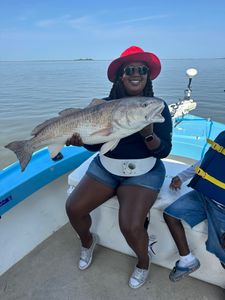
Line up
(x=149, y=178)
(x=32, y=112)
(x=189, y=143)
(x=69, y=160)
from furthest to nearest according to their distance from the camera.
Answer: (x=32, y=112)
(x=189, y=143)
(x=69, y=160)
(x=149, y=178)

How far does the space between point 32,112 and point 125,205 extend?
11767mm

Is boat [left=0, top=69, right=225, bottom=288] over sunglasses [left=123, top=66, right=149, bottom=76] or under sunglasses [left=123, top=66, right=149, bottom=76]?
under

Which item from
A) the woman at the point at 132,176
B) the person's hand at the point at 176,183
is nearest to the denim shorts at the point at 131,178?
the woman at the point at 132,176

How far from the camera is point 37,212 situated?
3.19 metres

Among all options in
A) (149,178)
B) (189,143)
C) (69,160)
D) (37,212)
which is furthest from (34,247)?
(189,143)

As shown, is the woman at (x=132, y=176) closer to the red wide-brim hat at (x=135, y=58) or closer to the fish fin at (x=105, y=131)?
the red wide-brim hat at (x=135, y=58)

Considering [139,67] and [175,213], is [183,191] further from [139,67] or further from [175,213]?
[139,67]

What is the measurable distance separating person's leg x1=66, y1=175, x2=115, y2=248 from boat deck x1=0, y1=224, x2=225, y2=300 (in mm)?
537

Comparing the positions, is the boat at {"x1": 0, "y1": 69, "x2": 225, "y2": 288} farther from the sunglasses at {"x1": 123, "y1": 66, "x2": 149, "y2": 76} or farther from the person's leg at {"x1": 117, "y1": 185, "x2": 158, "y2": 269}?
the sunglasses at {"x1": 123, "y1": 66, "x2": 149, "y2": 76}

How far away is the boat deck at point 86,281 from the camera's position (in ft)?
7.97

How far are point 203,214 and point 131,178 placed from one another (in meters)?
0.64

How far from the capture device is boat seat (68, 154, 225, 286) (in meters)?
2.35

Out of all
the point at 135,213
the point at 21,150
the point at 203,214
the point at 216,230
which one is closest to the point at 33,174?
the point at 21,150

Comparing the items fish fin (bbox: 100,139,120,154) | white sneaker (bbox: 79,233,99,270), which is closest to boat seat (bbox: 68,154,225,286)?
white sneaker (bbox: 79,233,99,270)
